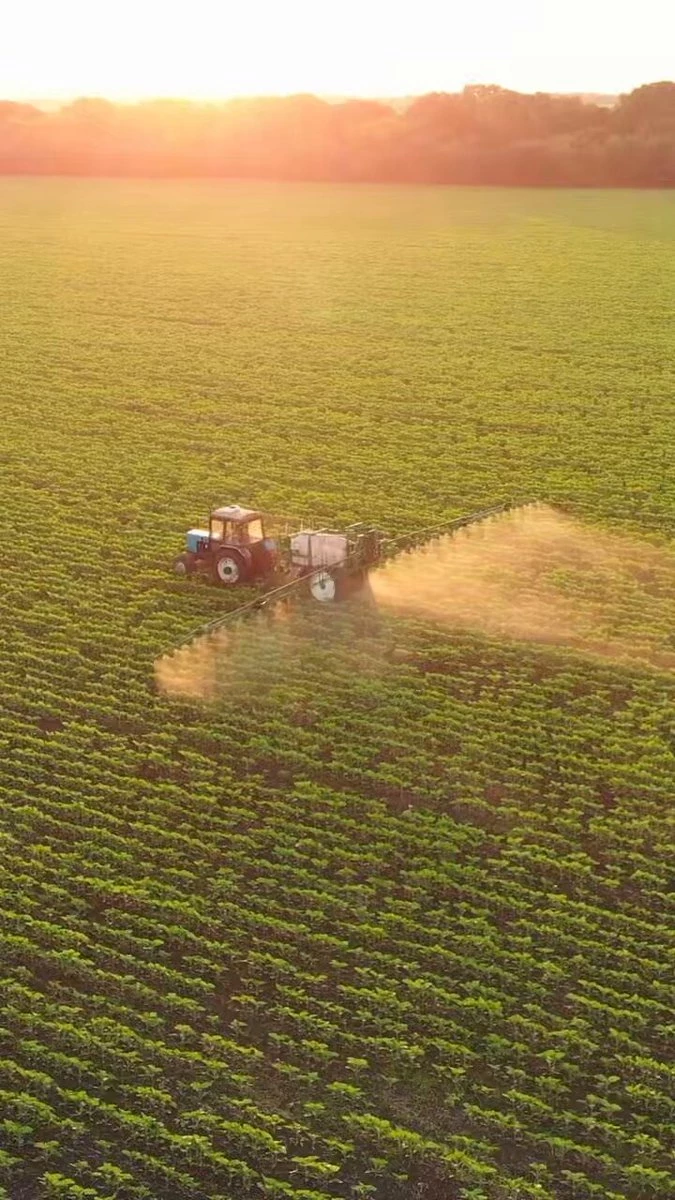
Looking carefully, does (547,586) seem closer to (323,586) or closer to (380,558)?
(380,558)

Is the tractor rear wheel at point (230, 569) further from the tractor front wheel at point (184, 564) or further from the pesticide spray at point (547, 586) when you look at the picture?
the pesticide spray at point (547, 586)

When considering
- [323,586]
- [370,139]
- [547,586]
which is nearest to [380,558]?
[323,586]

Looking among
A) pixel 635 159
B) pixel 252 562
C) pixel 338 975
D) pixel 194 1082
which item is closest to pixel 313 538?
pixel 252 562

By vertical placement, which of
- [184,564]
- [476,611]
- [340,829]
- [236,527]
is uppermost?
[236,527]

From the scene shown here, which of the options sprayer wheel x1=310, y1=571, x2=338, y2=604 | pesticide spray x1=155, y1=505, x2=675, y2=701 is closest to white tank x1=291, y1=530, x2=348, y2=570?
sprayer wheel x1=310, y1=571, x2=338, y2=604

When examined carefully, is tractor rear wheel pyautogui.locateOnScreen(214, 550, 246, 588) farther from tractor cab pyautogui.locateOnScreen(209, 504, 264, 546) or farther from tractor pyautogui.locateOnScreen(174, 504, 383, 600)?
tractor cab pyautogui.locateOnScreen(209, 504, 264, 546)

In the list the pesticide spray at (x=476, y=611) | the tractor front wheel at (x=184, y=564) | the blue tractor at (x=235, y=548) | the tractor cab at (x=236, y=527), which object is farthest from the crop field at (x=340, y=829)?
the tractor cab at (x=236, y=527)

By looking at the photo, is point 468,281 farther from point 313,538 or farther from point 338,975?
point 338,975
